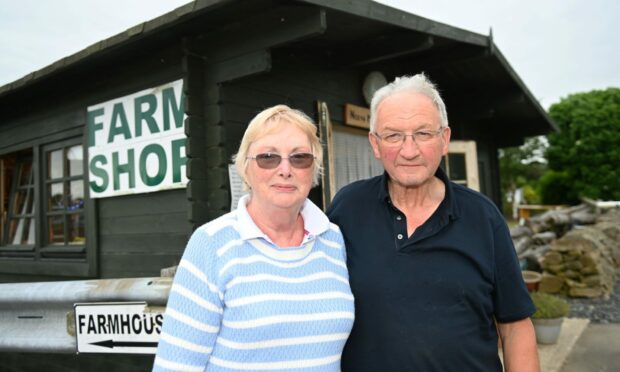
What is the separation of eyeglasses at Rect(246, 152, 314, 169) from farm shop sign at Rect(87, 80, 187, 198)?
258cm

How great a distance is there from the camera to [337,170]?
5.00 meters

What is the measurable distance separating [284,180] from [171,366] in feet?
2.25

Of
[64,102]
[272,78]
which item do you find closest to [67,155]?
[64,102]

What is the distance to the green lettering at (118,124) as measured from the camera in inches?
179

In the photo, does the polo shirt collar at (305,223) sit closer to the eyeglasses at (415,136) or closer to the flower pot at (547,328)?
the eyeglasses at (415,136)

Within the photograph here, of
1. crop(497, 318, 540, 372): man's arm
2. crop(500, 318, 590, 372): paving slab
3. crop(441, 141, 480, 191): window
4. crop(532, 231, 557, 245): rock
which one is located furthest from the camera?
crop(532, 231, 557, 245): rock

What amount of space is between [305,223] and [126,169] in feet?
11.0

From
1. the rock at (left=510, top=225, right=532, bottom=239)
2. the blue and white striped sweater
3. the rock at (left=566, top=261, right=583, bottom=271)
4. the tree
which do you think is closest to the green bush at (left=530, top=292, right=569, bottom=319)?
the rock at (left=566, top=261, right=583, bottom=271)

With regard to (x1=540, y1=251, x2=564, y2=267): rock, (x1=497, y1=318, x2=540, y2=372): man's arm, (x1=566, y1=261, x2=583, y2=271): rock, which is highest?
(x1=497, y1=318, x2=540, y2=372): man's arm

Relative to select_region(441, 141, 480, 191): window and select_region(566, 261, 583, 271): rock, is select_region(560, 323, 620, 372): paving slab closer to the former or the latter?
select_region(566, 261, 583, 271): rock

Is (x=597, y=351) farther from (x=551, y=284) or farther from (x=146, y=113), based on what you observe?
(x=146, y=113)

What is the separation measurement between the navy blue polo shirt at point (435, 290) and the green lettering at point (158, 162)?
2896 millimetres

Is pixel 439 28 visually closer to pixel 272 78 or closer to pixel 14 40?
pixel 272 78

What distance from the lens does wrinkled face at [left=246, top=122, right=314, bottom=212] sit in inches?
64.5
